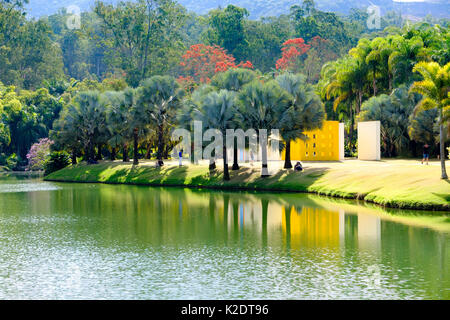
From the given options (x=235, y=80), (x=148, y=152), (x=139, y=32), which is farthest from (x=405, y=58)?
(x=139, y=32)

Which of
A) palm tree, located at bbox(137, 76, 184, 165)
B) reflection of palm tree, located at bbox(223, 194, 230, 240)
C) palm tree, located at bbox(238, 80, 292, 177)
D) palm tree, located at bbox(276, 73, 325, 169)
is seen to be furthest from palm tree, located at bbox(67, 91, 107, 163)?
reflection of palm tree, located at bbox(223, 194, 230, 240)

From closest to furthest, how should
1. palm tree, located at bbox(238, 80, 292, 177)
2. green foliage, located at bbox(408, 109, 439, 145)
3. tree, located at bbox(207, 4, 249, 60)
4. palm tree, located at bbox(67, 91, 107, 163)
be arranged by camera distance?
palm tree, located at bbox(238, 80, 292, 177)
green foliage, located at bbox(408, 109, 439, 145)
palm tree, located at bbox(67, 91, 107, 163)
tree, located at bbox(207, 4, 249, 60)

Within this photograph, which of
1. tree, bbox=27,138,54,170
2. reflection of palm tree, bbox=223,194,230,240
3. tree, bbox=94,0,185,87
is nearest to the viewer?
reflection of palm tree, bbox=223,194,230,240

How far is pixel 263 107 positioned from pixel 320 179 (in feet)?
28.8

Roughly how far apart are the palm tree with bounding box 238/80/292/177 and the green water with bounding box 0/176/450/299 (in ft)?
43.3

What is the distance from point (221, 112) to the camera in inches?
2259

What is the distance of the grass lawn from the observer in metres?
40.7

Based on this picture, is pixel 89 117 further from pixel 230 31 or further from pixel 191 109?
pixel 230 31

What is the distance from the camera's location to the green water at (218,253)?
64.4 feet

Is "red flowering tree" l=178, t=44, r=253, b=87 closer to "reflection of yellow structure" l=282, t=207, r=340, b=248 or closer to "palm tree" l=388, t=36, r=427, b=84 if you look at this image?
"palm tree" l=388, t=36, r=427, b=84

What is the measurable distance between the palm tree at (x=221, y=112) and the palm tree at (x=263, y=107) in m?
1.11

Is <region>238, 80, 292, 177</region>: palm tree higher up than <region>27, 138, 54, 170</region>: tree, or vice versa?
<region>238, 80, 292, 177</region>: palm tree

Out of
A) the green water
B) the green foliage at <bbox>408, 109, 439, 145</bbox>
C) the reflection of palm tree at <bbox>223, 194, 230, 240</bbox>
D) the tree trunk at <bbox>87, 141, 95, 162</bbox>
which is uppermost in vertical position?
the green foliage at <bbox>408, 109, 439, 145</bbox>
